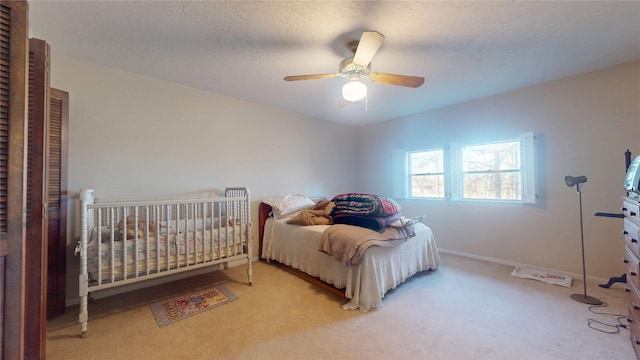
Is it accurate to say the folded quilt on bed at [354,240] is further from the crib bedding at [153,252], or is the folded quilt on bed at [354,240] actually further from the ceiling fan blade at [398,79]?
the ceiling fan blade at [398,79]

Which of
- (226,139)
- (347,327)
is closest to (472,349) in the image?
(347,327)

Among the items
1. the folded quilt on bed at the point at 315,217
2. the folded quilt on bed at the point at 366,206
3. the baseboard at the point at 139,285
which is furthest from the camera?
the folded quilt on bed at the point at 315,217

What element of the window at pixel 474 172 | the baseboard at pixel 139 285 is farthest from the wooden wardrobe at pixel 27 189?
the window at pixel 474 172

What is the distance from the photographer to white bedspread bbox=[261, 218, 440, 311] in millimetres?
2014

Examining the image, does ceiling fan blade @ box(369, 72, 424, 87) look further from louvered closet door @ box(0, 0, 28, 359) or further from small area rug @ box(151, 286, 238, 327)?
small area rug @ box(151, 286, 238, 327)

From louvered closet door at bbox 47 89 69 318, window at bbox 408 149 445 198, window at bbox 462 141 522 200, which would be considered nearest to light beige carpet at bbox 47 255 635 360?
louvered closet door at bbox 47 89 69 318

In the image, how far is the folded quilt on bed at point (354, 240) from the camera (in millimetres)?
2002

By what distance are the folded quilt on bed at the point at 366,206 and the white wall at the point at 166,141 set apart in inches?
54.0

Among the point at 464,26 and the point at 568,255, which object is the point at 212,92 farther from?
the point at 568,255

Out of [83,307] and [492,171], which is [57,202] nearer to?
[83,307]

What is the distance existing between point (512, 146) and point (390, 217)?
83.9 inches

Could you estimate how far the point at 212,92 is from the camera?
2945 mm

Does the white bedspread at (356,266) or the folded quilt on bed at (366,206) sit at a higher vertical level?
the folded quilt on bed at (366,206)

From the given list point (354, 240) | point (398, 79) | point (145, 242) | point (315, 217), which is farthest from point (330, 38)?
point (145, 242)
